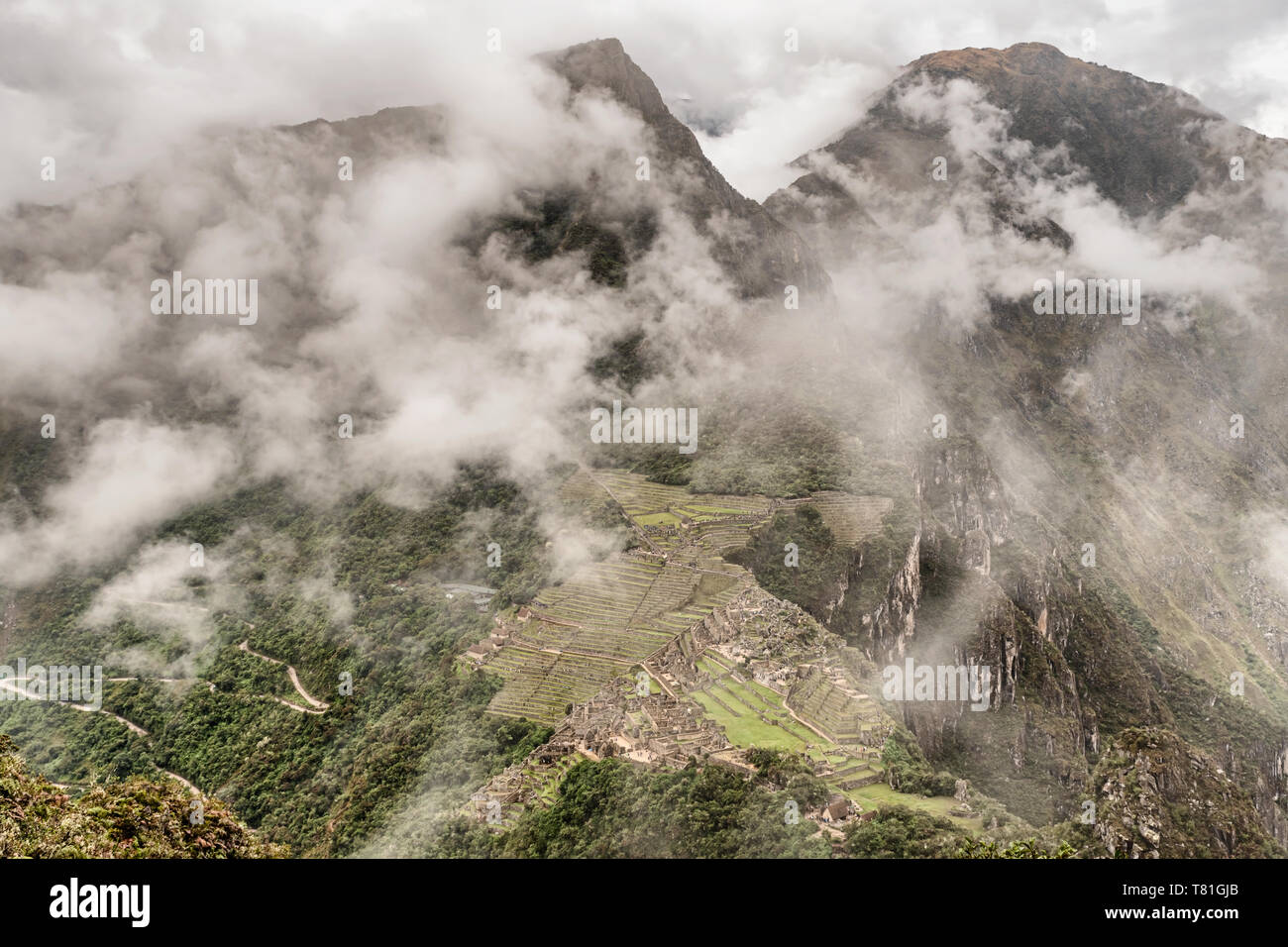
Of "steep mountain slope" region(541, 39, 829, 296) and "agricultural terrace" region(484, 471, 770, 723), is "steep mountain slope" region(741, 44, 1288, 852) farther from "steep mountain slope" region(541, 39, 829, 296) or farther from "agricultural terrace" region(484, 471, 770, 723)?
"steep mountain slope" region(541, 39, 829, 296)

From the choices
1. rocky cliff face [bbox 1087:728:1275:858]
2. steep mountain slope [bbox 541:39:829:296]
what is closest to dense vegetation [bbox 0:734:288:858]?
rocky cliff face [bbox 1087:728:1275:858]

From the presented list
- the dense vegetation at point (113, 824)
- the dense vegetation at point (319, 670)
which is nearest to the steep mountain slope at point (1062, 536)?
the dense vegetation at point (319, 670)

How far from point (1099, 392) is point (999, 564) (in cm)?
12369

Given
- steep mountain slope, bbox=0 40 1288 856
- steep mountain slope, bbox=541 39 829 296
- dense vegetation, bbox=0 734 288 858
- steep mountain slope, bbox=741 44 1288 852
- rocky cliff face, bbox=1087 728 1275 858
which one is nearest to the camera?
dense vegetation, bbox=0 734 288 858

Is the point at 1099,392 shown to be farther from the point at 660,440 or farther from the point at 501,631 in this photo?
the point at 501,631

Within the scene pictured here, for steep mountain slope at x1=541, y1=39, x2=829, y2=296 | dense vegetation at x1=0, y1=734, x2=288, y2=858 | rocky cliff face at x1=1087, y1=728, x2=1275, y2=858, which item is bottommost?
rocky cliff face at x1=1087, y1=728, x2=1275, y2=858

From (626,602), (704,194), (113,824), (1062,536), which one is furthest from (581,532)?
(1062,536)

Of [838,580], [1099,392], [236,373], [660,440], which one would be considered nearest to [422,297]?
[236,373]

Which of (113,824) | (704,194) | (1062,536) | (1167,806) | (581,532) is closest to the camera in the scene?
(113,824)

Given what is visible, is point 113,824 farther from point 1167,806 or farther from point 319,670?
point 1167,806

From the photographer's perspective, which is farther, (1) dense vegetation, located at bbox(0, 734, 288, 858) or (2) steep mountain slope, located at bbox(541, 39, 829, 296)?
(2) steep mountain slope, located at bbox(541, 39, 829, 296)
